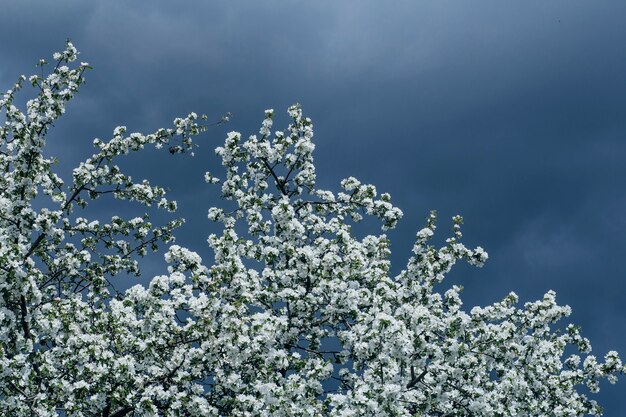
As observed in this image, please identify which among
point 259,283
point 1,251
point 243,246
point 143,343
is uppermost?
point 243,246

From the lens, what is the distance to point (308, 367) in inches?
680

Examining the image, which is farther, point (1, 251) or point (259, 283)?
point (259, 283)

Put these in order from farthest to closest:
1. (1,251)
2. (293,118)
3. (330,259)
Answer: (293,118) < (330,259) < (1,251)

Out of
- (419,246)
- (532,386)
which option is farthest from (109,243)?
(532,386)

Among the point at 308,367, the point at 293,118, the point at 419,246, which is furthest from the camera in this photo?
the point at 293,118

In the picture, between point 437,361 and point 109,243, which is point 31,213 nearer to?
point 109,243

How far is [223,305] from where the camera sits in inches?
645

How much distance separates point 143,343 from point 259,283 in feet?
13.6

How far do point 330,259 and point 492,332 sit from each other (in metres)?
5.76

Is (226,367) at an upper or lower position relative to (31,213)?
lower

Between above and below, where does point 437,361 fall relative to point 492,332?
below

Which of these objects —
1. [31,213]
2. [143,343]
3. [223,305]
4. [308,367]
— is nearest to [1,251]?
[31,213]

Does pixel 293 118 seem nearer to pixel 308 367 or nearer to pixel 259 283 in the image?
pixel 259 283

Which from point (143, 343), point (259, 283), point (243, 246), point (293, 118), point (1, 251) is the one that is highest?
point (293, 118)
